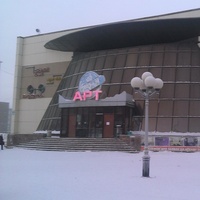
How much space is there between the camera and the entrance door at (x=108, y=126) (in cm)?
3450

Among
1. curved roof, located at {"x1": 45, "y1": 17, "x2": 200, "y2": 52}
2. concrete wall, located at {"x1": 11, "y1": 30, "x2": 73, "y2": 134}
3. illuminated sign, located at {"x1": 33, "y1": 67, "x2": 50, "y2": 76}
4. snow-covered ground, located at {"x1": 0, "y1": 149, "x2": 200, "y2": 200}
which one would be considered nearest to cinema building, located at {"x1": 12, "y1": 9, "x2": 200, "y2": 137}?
curved roof, located at {"x1": 45, "y1": 17, "x2": 200, "y2": 52}

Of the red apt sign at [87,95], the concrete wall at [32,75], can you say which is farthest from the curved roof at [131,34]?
the red apt sign at [87,95]

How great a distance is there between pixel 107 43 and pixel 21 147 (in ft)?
48.1

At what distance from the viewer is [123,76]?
38.4 meters

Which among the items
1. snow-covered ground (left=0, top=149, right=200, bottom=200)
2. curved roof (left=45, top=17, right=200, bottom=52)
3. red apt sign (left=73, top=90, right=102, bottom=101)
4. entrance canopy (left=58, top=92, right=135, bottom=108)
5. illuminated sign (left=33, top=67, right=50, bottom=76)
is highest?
curved roof (left=45, top=17, right=200, bottom=52)

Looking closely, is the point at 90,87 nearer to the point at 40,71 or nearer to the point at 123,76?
the point at 123,76

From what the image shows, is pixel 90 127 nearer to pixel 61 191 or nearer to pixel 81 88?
pixel 81 88

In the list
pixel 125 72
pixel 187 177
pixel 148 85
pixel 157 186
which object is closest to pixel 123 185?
pixel 157 186

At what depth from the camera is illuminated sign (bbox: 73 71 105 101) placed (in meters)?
35.4

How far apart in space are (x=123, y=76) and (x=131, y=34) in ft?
13.8

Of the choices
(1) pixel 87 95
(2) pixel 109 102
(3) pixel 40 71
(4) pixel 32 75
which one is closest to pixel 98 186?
(2) pixel 109 102

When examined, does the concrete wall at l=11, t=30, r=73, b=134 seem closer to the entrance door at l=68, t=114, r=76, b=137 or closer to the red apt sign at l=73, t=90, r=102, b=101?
the entrance door at l=68, t=114, r=76, b=137

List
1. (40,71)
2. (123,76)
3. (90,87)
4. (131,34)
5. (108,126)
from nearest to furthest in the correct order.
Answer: (108,126), (90,87), (131,34), (123,76), (40,71)

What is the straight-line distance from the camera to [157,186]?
11695 millimetres
